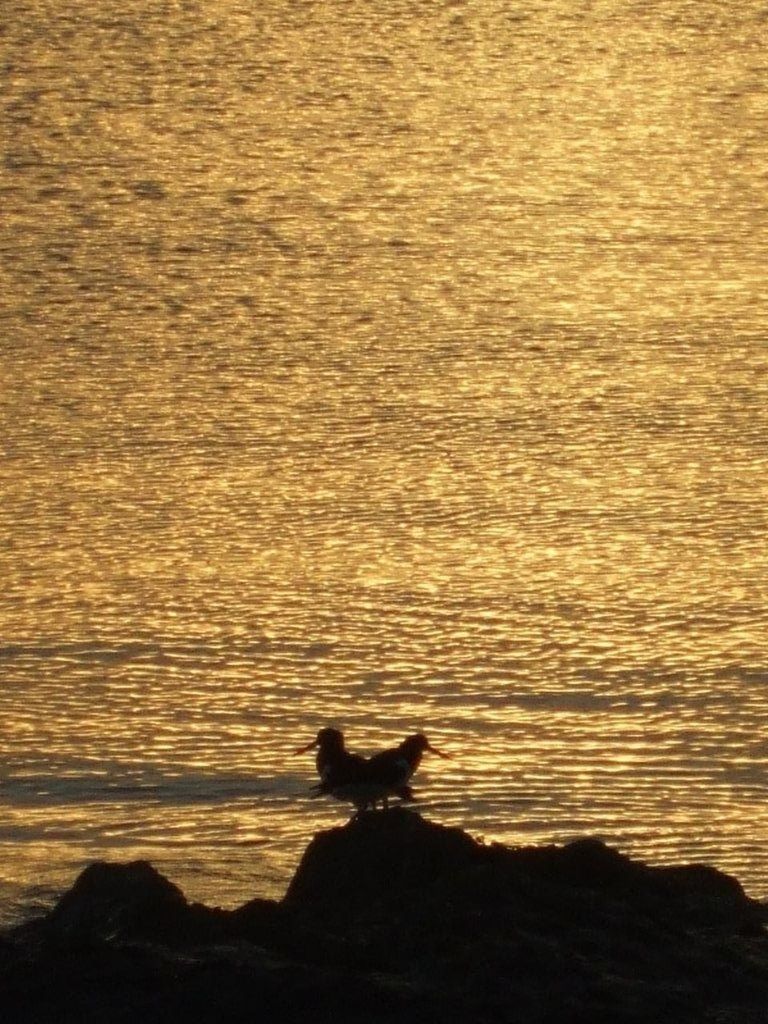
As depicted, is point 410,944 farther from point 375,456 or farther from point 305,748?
point 375,456

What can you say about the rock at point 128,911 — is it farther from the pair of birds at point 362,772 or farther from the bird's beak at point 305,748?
the bird's beak at point 305,748

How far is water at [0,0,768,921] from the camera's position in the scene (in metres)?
9.39

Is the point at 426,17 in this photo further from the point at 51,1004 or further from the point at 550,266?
the point at 51,1004

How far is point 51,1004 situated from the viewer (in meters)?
6.48

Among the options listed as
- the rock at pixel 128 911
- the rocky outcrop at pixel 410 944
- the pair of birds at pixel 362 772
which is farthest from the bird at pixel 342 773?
the rock at pixel 128 911

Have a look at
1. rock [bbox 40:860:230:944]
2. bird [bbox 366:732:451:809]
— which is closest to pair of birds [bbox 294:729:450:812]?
bird [bbox 366:732:451:809]

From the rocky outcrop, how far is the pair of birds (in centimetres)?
57

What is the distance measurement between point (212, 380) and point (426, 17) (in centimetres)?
1009

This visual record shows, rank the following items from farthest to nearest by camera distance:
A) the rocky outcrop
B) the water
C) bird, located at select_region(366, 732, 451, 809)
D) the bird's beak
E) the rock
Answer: the water → the bird's beak → bird, located at select_region(366, 732, 451, 809) → the rock → the rocky outcrop

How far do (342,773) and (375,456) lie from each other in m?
4.71

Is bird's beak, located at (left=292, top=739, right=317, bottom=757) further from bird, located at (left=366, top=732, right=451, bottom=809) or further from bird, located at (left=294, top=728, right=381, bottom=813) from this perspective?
bird, located at (left=366, top=732, right=451, bottom=809)

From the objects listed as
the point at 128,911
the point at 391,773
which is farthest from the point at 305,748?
the point at 128,911

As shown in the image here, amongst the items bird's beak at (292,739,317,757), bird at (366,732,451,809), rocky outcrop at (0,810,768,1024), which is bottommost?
rocky outcrop at (0,810,768,1024)

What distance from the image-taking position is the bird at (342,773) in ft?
26.0
